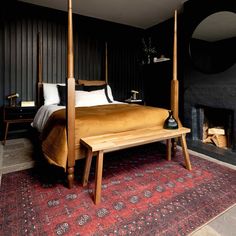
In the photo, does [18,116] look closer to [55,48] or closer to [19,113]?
[19,113]

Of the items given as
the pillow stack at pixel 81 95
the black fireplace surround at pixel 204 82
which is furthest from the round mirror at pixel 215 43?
the pillow stack at pixel 81 95

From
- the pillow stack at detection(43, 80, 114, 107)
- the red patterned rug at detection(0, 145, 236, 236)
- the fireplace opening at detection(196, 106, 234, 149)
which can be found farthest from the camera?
the pillow stack at detection(43, 80, 114, 107)

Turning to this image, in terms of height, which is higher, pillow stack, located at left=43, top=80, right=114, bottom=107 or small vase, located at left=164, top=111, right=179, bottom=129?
pillow stack, located at left=43, top=80, right=114, bottom=107

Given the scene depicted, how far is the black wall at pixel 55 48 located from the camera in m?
3.31

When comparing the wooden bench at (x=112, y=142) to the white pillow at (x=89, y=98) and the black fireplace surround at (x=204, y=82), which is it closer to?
the black fireplace surround at (x=204, y=82)

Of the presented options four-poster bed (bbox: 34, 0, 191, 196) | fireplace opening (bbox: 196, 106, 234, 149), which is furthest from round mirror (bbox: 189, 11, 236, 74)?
four-poster bed (bbox: 34, 0, 191, 196)

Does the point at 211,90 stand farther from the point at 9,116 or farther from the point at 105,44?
the point at 9,116

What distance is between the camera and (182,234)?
4.05ft

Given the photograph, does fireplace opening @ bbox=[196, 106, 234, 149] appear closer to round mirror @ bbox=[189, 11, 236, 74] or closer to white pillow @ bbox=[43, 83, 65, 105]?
round mirror @ bbox=[189, 11, 236, 74]

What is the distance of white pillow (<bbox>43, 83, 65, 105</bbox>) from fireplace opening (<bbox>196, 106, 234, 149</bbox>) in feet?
8.38

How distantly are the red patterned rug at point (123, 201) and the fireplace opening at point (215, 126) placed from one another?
0.88 m

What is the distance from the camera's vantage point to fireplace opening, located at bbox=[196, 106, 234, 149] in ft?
9.62

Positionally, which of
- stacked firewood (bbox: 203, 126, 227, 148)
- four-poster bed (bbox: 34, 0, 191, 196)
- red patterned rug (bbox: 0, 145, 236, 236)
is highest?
four-poster bed (bbox: 34, 0, 191, 196)

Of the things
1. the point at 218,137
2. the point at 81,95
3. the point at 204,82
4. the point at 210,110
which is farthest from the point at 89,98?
the point at 218,137
